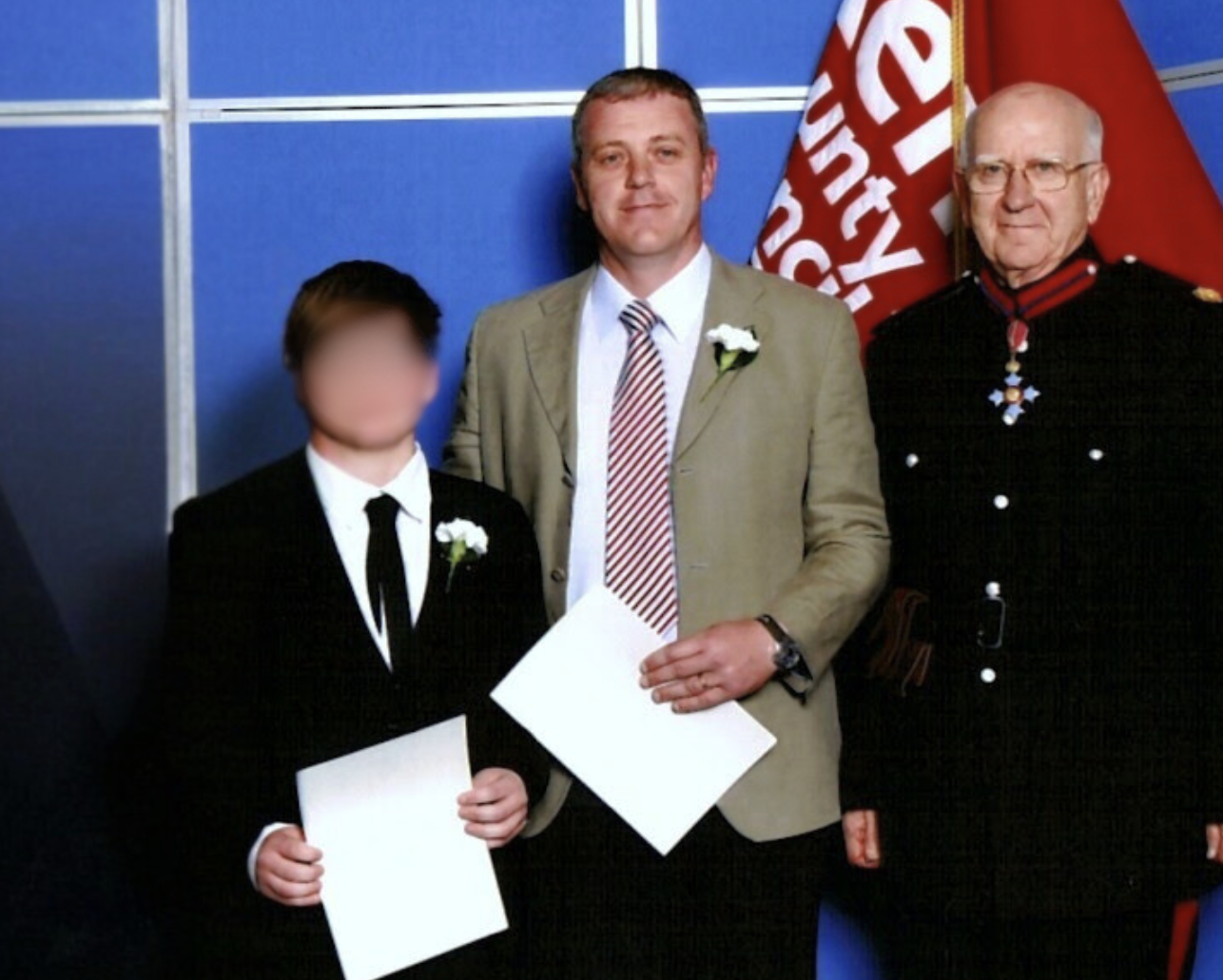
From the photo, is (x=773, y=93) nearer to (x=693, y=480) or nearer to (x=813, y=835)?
(x=693, y=480)

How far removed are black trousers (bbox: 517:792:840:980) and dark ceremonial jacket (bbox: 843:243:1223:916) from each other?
0.18 meters

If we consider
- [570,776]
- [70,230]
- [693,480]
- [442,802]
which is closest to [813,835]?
[570,776]

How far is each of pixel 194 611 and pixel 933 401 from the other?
1.04 meters

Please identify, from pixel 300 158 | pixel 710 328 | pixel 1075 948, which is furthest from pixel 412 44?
pixel 1075 948

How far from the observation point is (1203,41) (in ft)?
8.99

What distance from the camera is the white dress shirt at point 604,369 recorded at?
2.15 meters

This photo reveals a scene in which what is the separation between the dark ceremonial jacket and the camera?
2078 mm

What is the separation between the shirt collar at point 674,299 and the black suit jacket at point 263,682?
1.80 ft

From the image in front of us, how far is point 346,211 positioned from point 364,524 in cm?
135

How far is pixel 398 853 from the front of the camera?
172 cm

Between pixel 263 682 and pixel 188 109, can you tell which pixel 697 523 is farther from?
pixel 188 109

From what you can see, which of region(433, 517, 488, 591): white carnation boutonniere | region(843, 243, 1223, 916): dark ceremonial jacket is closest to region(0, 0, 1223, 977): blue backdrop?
region(843, 243, 1223, 916): dark ceremonial jacket

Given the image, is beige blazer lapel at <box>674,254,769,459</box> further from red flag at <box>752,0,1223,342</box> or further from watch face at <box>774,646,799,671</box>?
red flag at <box>752,0,1223,342</box>

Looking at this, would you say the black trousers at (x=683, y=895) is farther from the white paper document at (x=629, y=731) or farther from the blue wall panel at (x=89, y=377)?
the blue wall panel at (x=89, y=377)
